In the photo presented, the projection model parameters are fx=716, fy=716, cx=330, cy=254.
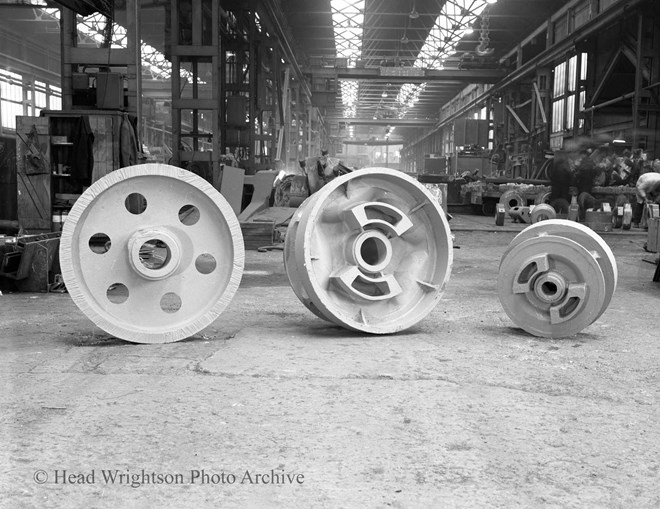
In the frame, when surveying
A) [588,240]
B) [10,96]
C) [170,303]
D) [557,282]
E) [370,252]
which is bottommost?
[170,303]

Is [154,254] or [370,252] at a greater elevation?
[370,252]

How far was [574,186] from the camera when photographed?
15.0 m

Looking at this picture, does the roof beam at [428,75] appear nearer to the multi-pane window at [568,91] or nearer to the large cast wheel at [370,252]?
the multi-pane window at [568,91]

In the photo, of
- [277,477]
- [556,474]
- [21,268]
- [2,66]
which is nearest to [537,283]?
[556,474]

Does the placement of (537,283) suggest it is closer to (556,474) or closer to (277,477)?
(556,474)

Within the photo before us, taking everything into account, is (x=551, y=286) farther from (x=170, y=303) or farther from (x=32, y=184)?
(x=32, y=184)

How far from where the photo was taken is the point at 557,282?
4.11 meters

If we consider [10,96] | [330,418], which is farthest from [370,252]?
[10,96]

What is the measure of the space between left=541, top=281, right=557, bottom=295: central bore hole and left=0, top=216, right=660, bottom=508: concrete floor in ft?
0.95

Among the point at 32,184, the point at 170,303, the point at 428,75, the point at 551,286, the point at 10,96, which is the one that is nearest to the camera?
the point at 551,286

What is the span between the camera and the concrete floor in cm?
204

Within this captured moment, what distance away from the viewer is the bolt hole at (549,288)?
13.8 feet

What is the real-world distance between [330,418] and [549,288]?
2132 millimetres

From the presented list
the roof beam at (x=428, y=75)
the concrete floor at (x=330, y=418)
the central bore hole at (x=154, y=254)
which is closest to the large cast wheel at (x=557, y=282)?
the concrete floor at (x=330, y=418)
